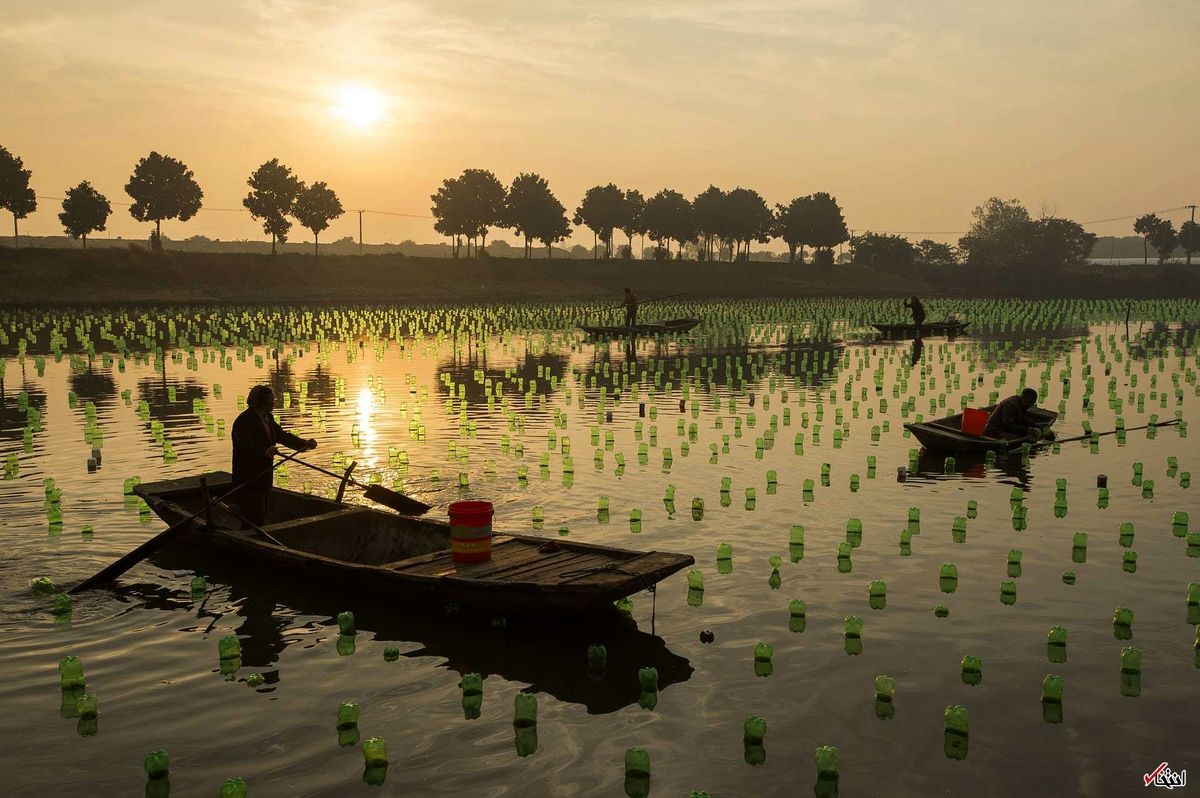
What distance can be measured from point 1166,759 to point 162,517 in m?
11.8

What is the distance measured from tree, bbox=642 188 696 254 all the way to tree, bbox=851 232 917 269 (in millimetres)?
28180

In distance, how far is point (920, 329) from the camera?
53.5 metres

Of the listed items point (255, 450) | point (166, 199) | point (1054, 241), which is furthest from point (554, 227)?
point (255, 450)

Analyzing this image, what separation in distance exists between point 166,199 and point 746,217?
8052 cm

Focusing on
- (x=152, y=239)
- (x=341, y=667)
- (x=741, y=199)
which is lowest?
(x=341, y=667)

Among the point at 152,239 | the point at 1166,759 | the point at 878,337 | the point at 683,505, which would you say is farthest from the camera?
the point at 152,239

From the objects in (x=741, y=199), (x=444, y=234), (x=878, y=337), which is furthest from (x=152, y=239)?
(x=741, y=199)

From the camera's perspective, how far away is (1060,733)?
27.7ft

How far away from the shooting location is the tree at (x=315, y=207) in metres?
114

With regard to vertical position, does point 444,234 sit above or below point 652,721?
above

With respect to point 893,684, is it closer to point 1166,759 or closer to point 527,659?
point 1166,759

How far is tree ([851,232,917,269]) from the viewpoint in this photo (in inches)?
6008

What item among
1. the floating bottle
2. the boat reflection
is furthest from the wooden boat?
the floating bottle

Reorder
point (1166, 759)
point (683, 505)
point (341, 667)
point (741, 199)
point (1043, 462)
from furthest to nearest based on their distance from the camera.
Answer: point (741, 199)
point (1043, 462)
point (683, 505)
point (341, 667)
point (1166, 759)
